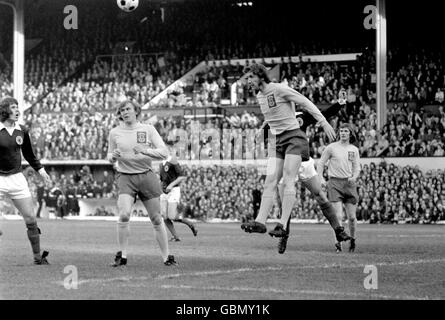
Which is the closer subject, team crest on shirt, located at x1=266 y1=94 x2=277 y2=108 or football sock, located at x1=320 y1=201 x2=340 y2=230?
team crest on shirt, located at x1=266 y1=94 x2=277 y2=108

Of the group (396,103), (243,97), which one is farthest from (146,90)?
(396,103)

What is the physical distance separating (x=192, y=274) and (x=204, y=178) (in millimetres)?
24612

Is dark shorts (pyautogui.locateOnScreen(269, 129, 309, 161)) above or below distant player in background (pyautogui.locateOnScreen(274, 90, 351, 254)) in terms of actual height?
above

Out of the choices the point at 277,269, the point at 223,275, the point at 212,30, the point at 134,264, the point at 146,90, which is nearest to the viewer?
the point at 223,275

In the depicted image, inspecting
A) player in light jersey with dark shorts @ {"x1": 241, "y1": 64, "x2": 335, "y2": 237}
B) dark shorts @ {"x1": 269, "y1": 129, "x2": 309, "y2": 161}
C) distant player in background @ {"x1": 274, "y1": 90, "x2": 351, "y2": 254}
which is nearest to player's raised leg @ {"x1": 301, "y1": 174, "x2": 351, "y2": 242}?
distant player in background @ {"x1": 274, "y1": 90, "x2": 351, "y2": 254}

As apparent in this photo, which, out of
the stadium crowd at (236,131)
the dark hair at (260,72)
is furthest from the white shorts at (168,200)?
the stadium crowd at (236,131)

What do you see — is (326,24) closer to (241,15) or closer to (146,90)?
(241,15)

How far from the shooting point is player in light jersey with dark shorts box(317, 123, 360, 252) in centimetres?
1595

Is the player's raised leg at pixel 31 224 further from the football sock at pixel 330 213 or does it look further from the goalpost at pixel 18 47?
the goalpost at pixel 18 47

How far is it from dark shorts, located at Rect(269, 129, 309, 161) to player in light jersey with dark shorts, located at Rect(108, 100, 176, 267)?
1559 millimetres

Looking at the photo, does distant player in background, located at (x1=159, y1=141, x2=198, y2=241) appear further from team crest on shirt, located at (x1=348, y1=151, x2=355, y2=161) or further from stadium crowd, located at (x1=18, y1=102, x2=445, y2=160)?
stadium crowd, located at (x1=18, y1=102, x2=445, y2=160)

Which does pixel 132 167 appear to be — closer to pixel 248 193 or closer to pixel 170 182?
pixel 170 182

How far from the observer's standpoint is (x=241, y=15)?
153ft
